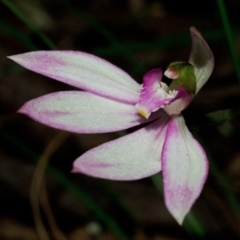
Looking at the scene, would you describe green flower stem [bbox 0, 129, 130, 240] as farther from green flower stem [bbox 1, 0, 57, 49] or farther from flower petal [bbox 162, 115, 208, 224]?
flower petal [bbox 162, 115, 208, 224]

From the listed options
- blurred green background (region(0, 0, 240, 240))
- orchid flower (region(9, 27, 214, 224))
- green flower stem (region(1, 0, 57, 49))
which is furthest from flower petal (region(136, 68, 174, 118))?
blurred green background (region(0, 0, 240, 240))

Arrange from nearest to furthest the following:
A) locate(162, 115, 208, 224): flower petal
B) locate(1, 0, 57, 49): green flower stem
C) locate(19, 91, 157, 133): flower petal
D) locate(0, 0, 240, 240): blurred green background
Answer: locate(162, 115, 208, 224): flower petal < locate(19, 91, 157, 133): flower petal < locate(1, 0, 57, 49): green flower stem < locate(0, 0, 240, 240): blurred green background

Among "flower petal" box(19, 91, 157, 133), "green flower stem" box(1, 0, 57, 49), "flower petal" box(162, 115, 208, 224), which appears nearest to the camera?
"flower petal" box(162, 115, 208, 224)

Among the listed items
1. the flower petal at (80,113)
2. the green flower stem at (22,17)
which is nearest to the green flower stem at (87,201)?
the green flower stem at (22,17)

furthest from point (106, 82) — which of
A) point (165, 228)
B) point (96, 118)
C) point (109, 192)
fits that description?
point (165, 228)

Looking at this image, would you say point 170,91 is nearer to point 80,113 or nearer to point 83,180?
point 80,113

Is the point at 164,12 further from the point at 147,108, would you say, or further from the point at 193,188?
the point at 193,188

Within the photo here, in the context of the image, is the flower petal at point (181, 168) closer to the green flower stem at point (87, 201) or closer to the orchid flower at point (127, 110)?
the orchid flower at point (127, 110)
